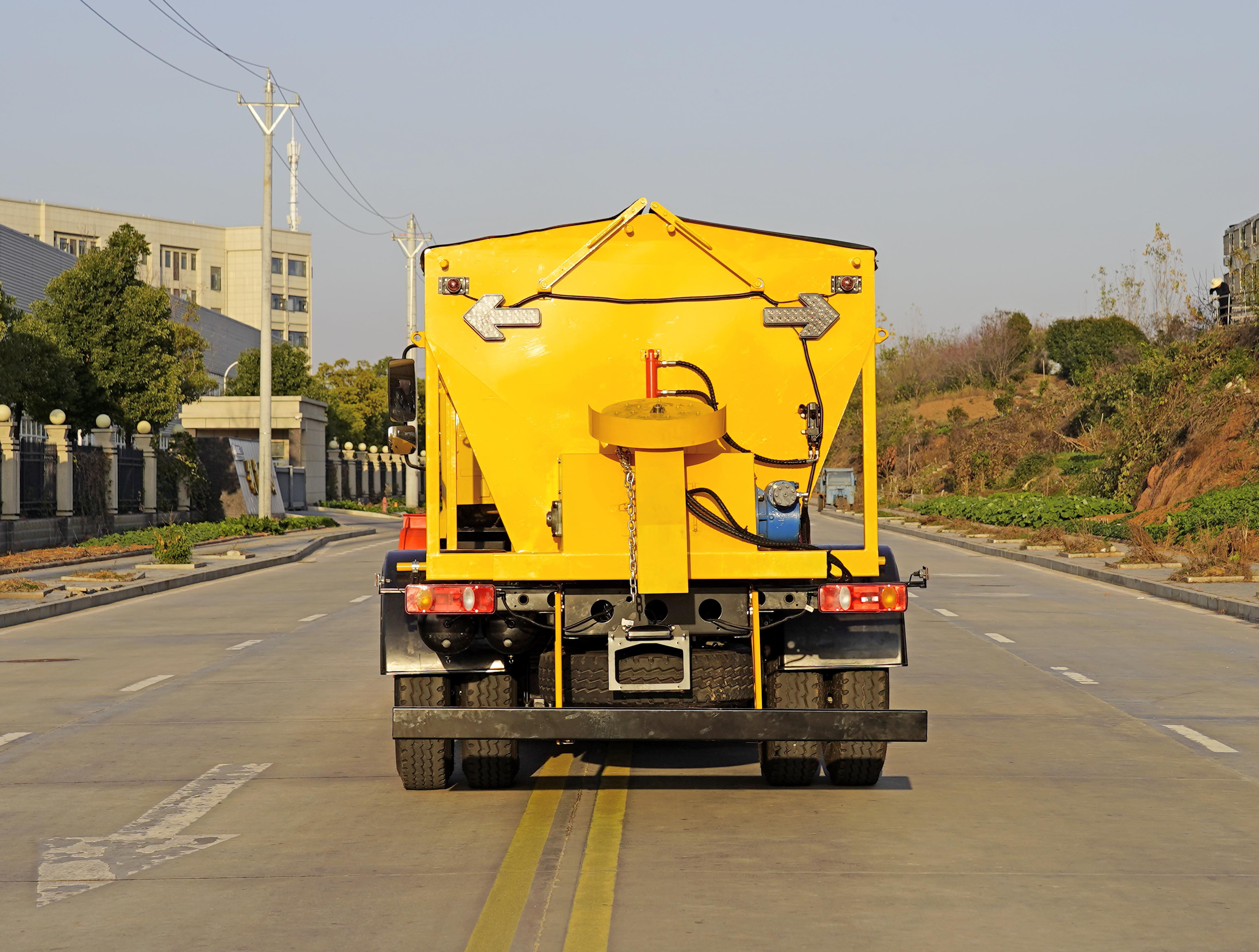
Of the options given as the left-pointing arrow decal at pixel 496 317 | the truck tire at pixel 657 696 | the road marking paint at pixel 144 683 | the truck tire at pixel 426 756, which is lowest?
the road marking paint at pixel 144 683

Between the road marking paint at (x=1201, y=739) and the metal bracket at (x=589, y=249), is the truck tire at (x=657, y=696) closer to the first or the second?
the metal bracket at (x=589, y=249)

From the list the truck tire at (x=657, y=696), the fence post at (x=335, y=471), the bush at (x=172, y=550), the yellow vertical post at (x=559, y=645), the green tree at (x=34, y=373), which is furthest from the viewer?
the fence post at (x=335, y=471)

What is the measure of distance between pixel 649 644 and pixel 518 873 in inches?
57.9

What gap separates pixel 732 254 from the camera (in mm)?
8367

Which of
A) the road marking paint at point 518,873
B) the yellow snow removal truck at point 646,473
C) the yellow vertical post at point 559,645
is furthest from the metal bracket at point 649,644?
the road marking paint at point 518,873

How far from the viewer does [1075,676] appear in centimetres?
1443

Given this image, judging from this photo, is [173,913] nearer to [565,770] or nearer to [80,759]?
[565,770]

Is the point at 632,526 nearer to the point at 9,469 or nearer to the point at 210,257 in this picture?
the point at 9,469

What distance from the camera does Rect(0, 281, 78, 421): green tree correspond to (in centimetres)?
4169

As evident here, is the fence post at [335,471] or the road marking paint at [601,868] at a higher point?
the fence post at [335,471]

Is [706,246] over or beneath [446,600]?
over

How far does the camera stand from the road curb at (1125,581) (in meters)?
20.9

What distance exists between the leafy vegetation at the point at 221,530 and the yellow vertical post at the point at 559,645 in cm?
2785

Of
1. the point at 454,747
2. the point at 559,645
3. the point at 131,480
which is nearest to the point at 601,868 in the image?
the point at 559,645
